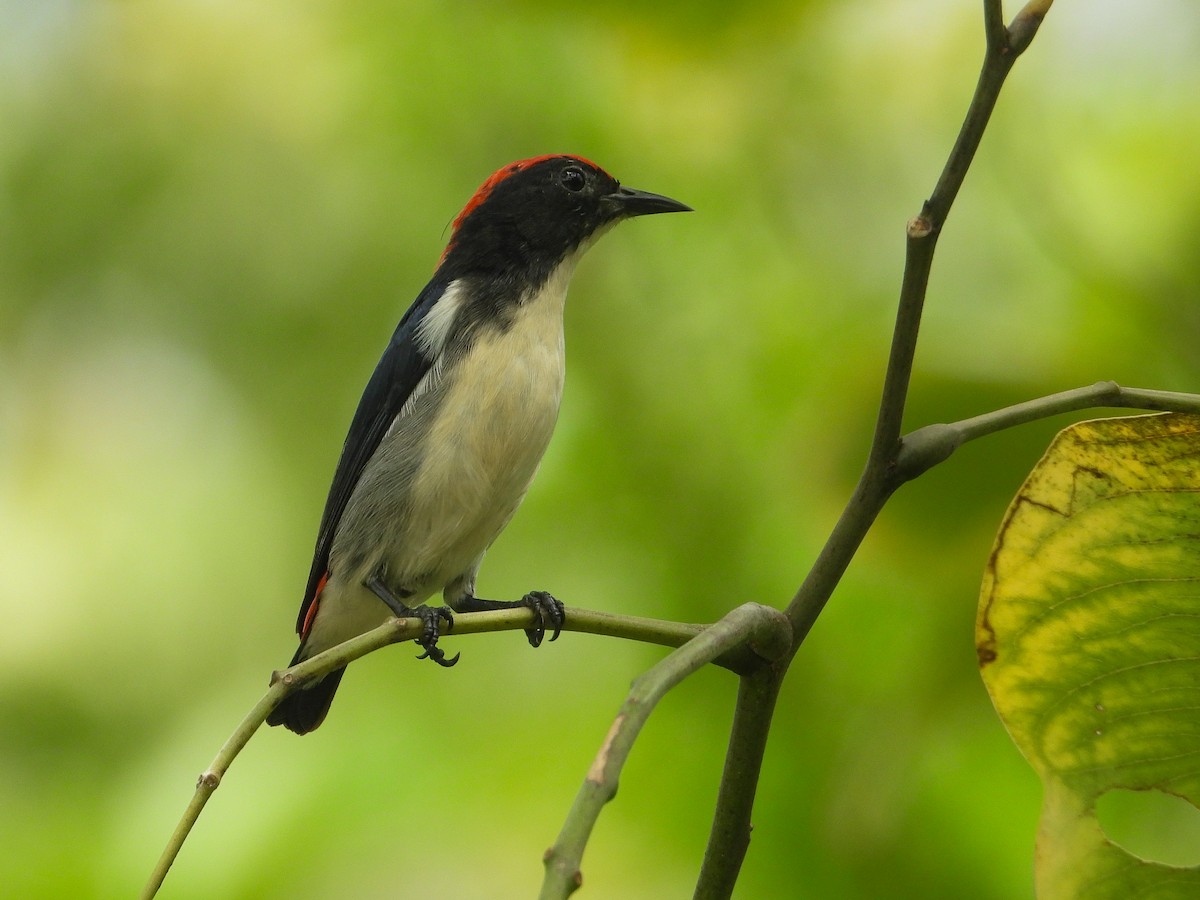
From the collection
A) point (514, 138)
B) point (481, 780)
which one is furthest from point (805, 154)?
point (481, 780)

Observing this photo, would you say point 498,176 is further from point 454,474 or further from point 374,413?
point 454,474

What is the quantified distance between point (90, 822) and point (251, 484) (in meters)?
0.79

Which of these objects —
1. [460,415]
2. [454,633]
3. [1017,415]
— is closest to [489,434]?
[460,415]

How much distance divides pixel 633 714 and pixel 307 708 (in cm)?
182

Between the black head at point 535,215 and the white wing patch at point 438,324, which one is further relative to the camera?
the black head at point 535,215

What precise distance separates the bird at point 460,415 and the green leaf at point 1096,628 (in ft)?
4.57

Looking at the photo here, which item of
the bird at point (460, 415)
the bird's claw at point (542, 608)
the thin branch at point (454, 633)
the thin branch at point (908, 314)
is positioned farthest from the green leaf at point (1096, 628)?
the bird at point (460, 415)

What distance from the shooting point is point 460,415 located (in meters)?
2.83

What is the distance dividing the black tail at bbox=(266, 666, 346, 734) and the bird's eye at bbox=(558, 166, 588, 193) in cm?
133

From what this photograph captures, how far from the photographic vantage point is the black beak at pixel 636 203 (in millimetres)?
2900

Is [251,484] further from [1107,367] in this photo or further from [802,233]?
[1107,367]

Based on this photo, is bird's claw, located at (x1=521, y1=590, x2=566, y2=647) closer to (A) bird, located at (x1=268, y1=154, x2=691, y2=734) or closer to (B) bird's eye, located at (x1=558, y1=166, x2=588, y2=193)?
(A) bird, located at (x1=268, y1=154, x2=691, y2=734)

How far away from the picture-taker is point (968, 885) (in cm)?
193

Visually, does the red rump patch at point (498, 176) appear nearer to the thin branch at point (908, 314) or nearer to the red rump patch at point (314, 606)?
the red rump patch at point (314, 606)
